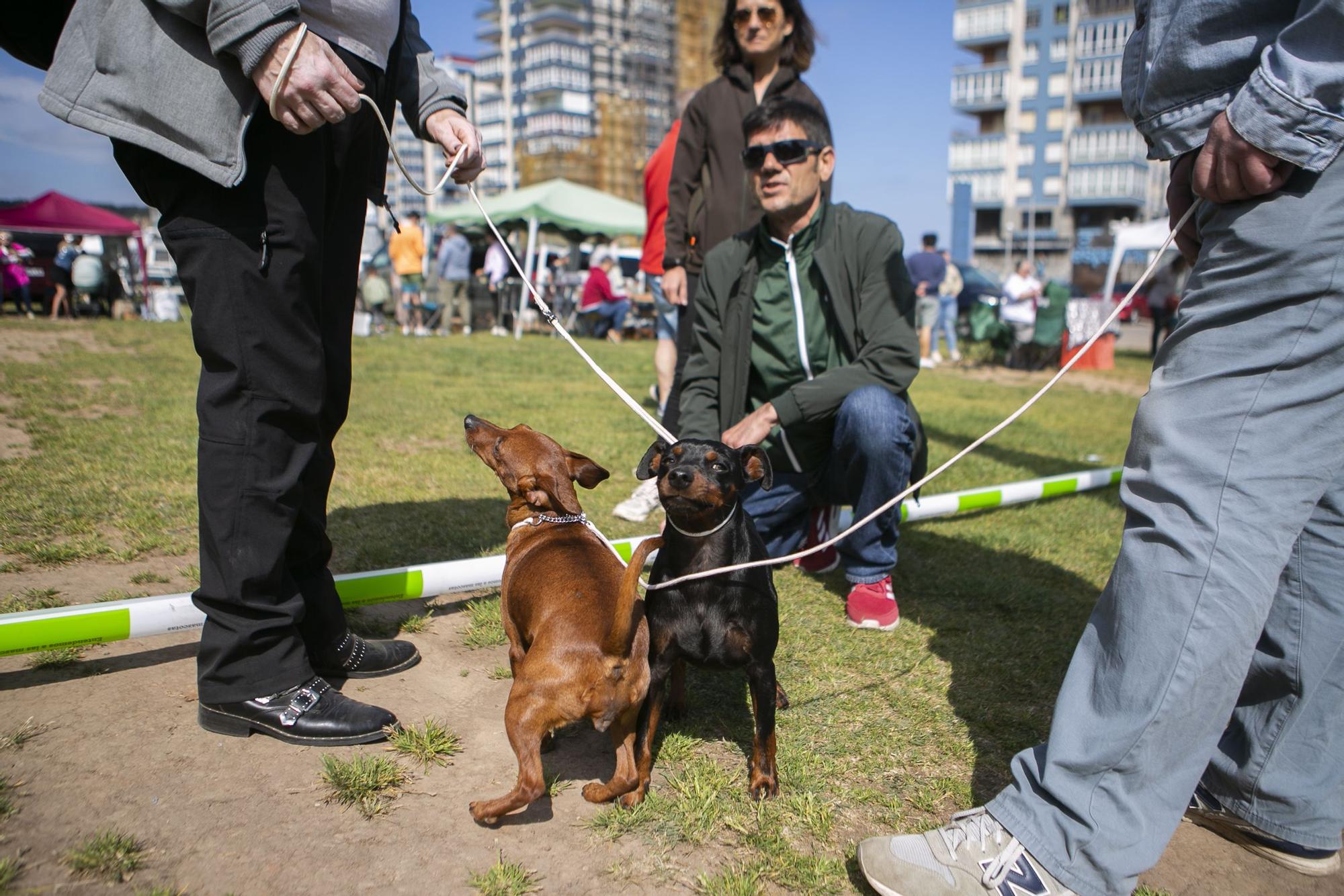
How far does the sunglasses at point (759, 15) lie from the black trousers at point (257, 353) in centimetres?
262

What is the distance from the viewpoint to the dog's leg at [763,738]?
7.33ft

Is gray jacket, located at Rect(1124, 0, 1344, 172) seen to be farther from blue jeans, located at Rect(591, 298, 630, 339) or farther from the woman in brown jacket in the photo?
blue jeans, located at Rect(591, 298, 630, 339)

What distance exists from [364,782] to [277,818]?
202mm

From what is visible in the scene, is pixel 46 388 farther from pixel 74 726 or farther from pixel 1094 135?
pixel 1094 135

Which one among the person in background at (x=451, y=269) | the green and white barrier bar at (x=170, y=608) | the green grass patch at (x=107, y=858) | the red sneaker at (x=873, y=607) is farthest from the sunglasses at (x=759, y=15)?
the person in background at (x=451, y=269)

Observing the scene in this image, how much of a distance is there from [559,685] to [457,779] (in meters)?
0.42

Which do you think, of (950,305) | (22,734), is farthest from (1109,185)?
(22,734)

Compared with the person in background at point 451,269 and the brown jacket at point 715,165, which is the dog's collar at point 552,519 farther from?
the person in background at point 451,269

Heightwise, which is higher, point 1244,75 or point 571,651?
point 1244,75

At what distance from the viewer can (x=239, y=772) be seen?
2135mm

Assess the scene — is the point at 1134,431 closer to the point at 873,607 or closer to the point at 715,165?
the point at 873,607

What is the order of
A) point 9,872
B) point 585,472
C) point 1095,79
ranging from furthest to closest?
point 1095,79 < point 585,472 < point 9,872

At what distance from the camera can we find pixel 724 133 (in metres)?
4.63

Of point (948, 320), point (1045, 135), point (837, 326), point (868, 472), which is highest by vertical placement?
point (1045, 135)
